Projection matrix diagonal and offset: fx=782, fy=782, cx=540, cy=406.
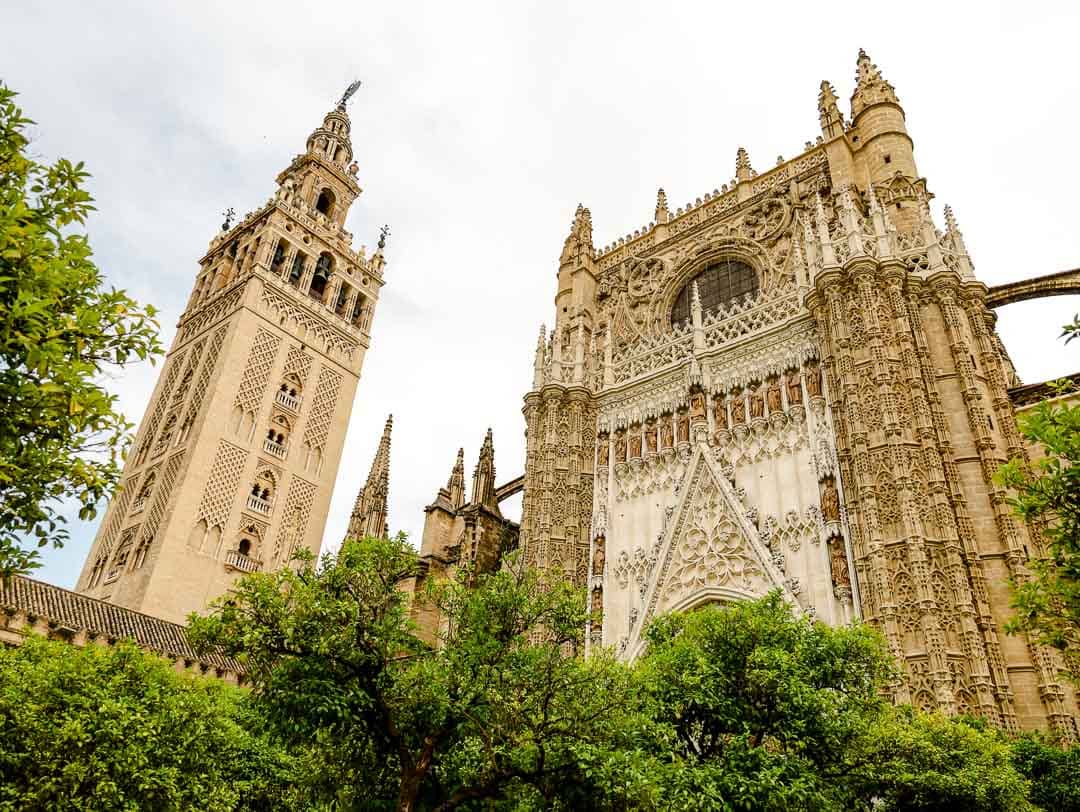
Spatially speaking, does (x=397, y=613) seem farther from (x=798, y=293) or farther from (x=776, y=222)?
(x=776, y=222)

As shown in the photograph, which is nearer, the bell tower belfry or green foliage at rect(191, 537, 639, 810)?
green foliage at rect(191, 537, 639, 810)

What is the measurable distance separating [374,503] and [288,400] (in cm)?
793

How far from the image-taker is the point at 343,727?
953 centimetres

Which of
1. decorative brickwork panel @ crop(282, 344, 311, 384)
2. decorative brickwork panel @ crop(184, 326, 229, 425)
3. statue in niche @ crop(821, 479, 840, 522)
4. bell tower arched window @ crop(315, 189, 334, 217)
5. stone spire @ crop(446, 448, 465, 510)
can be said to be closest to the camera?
statue in niche @ crop(821, 479, 840, 522)

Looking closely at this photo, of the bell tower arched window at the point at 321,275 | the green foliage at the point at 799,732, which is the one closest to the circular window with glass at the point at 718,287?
the green foliage at the point at 799,732

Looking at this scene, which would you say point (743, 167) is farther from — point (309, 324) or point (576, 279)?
point (309, 324)

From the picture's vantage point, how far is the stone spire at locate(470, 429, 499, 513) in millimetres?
23859

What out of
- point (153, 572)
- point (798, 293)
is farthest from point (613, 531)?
point (153, 572)

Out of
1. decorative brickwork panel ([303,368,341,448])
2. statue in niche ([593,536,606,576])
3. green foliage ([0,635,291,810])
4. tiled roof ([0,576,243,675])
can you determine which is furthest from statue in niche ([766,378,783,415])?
decorative brickwork panel ([303,368,341,448])

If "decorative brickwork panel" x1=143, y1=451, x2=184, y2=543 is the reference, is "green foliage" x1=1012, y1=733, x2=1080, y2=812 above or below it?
below

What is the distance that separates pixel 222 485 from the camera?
98.5ft

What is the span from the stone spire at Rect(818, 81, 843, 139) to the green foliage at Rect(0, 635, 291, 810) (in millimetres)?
20180

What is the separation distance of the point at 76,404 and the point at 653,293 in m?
19.5

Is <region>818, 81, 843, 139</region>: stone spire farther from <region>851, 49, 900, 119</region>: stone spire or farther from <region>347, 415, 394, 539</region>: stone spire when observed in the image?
<region>347, 415, 394, 539</region>: stone spire
